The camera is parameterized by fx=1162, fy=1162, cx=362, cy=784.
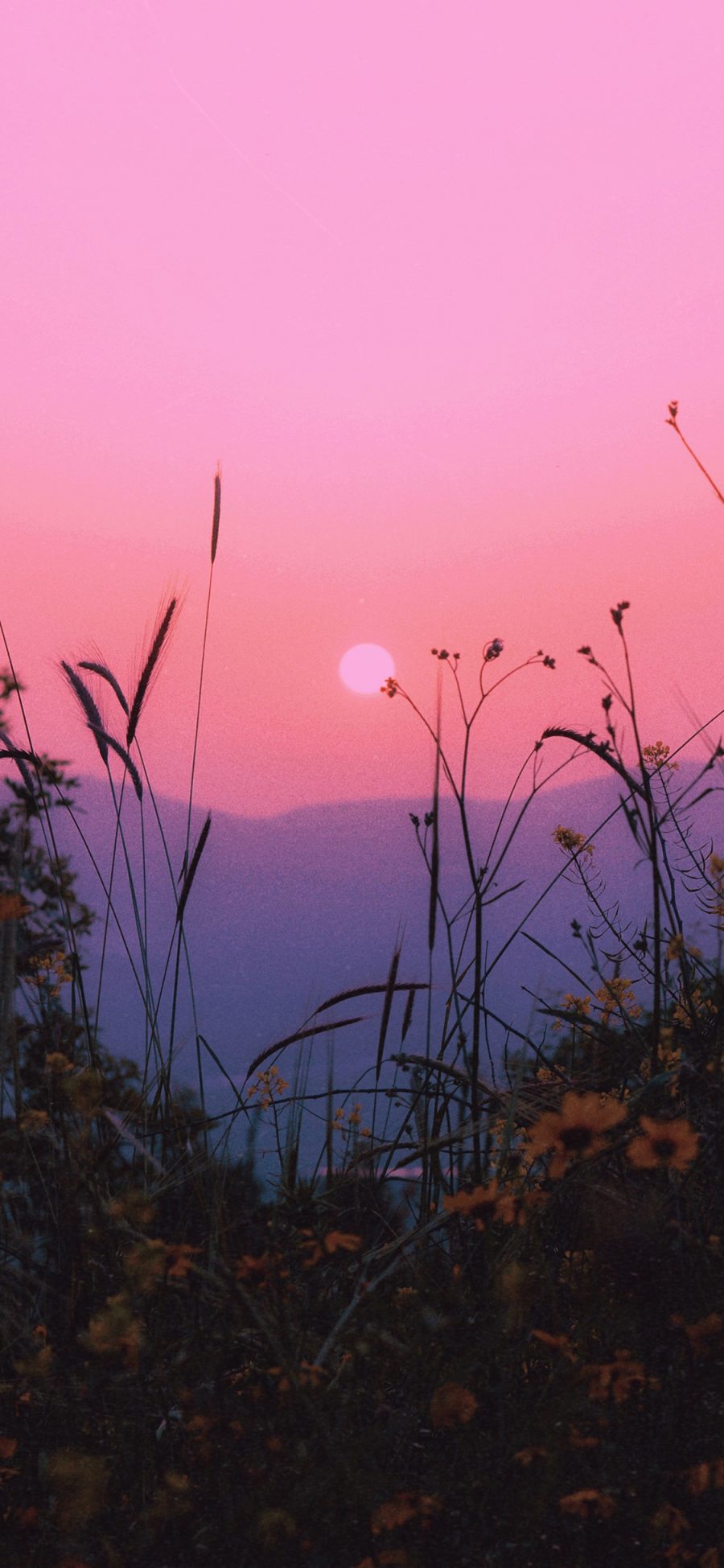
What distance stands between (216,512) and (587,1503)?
6.08ft

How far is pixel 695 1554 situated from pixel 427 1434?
36 centimetres

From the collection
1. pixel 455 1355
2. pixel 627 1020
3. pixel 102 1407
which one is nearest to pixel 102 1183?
pixel 102 1407

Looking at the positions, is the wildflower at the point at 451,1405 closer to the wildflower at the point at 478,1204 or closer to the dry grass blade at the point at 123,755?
the wildflower at the point at 478,1204

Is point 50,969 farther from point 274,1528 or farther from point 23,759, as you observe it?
point 274,1528

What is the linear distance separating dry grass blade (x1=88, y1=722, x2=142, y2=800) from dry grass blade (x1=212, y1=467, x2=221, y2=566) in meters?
0.41

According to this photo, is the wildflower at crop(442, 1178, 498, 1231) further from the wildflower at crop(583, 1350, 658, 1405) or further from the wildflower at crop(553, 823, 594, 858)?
the wildflower at crop(553, 823, 594, 858)

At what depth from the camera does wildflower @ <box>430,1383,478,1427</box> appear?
1.17 metres

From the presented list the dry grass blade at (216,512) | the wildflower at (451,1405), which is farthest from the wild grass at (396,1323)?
the dry grass blade at (216,512)

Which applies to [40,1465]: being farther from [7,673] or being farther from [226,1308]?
[7,673]

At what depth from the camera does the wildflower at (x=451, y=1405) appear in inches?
45.9

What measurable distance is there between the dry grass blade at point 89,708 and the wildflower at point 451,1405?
148cm

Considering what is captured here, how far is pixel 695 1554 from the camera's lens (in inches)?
47.3

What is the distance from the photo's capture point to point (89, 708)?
2416 millimetres

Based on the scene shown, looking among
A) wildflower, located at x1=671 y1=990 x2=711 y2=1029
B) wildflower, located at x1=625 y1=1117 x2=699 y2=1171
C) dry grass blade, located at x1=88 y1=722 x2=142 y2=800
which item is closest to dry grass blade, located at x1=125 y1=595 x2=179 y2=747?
dry grass blade, located at x1=88 y1=722 x2=142 y2=800
